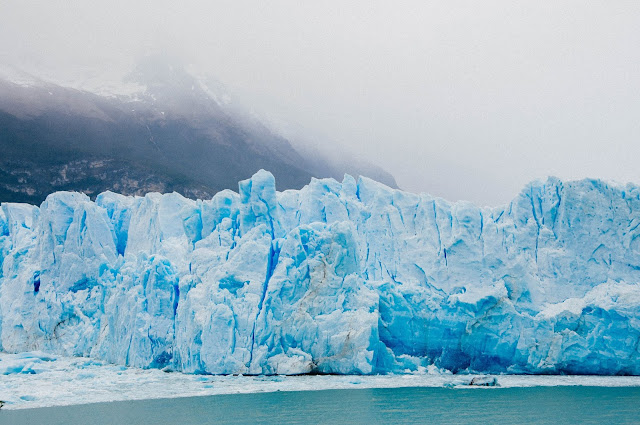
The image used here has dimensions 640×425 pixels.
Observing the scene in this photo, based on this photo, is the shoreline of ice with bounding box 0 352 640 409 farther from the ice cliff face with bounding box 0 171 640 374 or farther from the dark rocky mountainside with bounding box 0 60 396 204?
the dark rocky mountainside with bounding box 0 60 396 204

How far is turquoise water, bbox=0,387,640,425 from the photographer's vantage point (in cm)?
1127

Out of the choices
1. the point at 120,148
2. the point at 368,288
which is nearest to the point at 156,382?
the point at 368,288

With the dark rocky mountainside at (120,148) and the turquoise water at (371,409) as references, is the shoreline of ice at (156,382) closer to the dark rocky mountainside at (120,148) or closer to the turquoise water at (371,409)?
the turquoise water at (371,409)

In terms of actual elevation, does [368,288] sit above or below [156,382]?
above

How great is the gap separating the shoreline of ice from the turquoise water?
281 millimetres

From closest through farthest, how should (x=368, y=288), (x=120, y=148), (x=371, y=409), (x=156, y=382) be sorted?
(x=371, y=409) < (x=156, y=382) < (x=368, y=288) < (x=120, y=148)

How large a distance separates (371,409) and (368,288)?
501 centimetres

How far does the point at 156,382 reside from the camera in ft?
49.7

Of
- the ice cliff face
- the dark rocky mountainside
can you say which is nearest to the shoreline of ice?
the ice cliff face

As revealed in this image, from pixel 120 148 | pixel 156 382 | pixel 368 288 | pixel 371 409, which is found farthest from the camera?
pixel 120 148

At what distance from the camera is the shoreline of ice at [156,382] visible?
535 inches

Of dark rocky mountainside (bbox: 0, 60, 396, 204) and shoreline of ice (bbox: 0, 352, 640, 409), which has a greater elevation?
dark rocky mountainside (bbox: 0, 60, 396, 204)

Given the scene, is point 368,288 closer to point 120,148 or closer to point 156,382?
point 156,382

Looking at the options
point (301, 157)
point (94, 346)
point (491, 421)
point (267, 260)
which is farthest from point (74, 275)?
point (301, 157)
